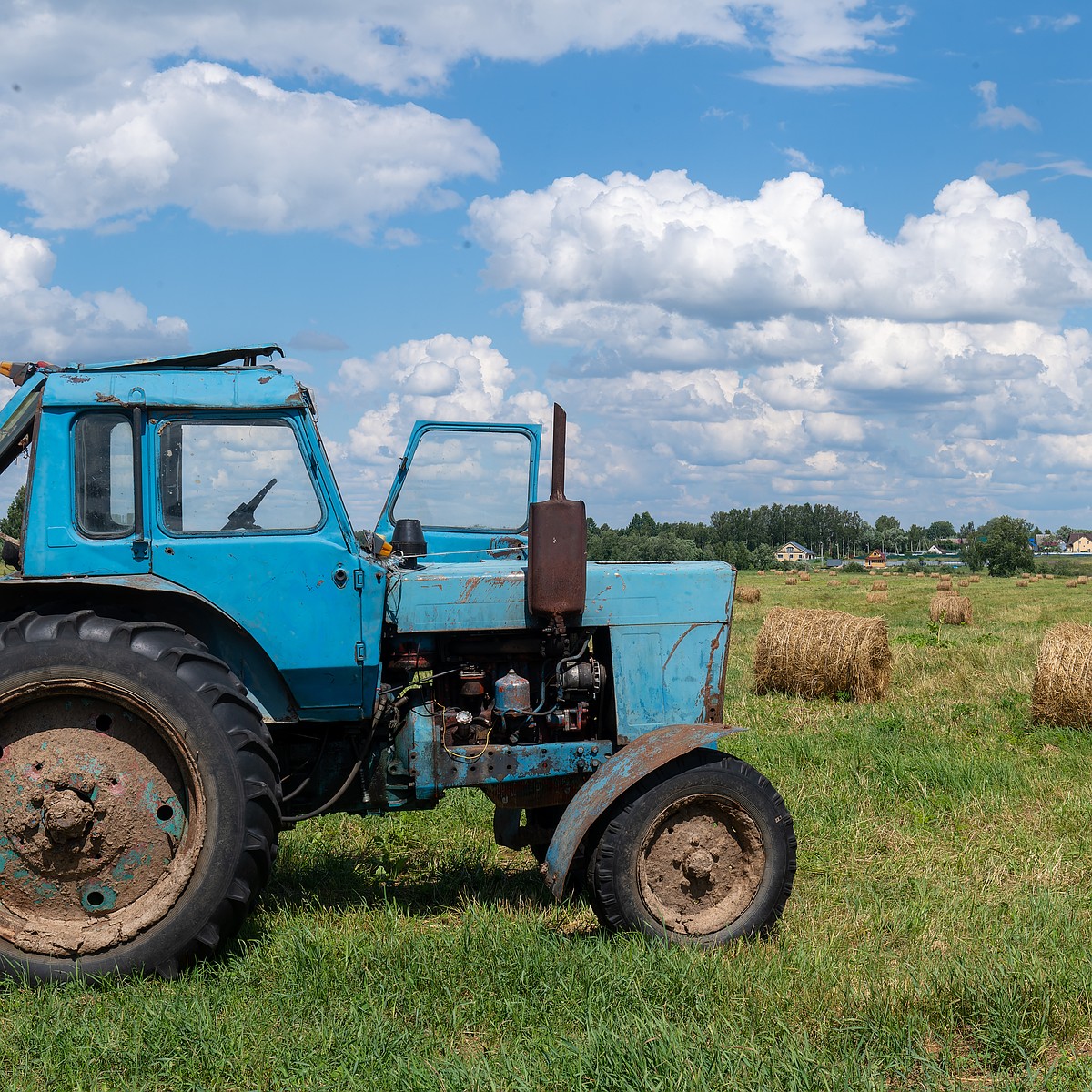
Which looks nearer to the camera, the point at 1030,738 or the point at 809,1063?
the point at 809,1063

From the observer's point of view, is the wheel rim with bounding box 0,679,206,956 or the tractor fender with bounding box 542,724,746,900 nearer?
the wheel rim with bounding box 0,679,206,956

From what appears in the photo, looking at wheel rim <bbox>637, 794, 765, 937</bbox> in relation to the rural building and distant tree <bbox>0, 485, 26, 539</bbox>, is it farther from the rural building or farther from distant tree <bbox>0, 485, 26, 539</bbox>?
the rural building

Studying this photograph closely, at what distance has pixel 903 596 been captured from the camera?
1300 inches

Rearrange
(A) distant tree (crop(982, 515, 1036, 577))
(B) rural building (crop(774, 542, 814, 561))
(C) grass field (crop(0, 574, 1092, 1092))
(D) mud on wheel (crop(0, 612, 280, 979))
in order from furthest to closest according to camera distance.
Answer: (B) rural building (crop(774, 542, 814, 561))
(A) distant tree (crop(982, 515, 1036, 577))
(D) mud on wheel (crop(0, 612, 280, 979))
(C) grass field (crop(0, 574, 1092, 1092))

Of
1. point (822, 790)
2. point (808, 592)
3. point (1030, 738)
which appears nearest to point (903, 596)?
point (808, 592)

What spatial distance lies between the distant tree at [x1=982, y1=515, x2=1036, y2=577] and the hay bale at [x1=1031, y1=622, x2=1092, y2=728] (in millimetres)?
59256

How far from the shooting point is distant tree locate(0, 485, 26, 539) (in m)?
4.55

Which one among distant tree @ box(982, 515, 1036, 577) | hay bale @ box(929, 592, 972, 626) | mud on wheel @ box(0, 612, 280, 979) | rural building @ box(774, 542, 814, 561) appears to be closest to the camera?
mud on wheel @ box(0, 612, 280, 979)

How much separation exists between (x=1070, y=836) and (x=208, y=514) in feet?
17.4

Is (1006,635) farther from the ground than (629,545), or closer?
closer

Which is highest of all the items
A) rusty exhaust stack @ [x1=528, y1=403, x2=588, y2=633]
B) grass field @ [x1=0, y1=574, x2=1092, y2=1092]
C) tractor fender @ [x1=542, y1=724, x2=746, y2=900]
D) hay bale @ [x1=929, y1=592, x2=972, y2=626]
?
rusty exhaust stack @ [x1=528, y1=403, x2=588, y2=633]

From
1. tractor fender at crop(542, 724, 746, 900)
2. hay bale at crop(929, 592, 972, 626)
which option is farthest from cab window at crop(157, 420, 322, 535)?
hay bale at crop(929, 592, 972, 626)

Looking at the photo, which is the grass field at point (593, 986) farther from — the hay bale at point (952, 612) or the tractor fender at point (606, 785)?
the hay bale at point (952, 612)

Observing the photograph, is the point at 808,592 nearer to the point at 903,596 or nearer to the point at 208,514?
the point at 903,596
